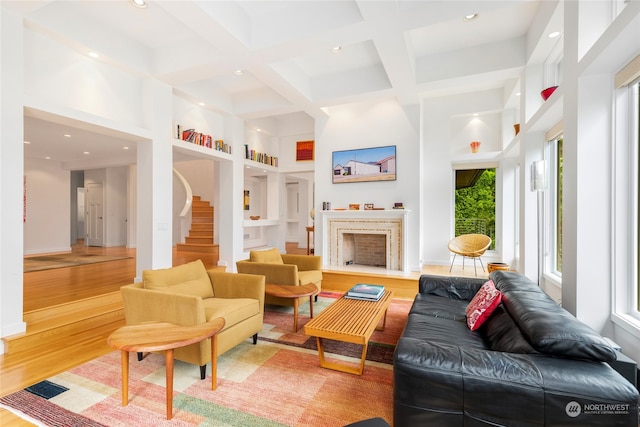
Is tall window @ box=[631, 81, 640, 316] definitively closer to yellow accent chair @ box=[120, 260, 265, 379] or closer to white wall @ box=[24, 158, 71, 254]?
yellow accent chair @ box=[120, 260, 265, 379]

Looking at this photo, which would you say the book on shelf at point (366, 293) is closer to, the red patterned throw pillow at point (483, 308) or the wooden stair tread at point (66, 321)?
the red patterned throw pillow at point (483, 308)

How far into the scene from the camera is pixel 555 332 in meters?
1.50

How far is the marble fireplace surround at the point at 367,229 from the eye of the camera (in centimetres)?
540

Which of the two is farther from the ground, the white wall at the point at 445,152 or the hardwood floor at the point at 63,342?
the white wall at the point at 445,152

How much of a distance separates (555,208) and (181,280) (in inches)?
177

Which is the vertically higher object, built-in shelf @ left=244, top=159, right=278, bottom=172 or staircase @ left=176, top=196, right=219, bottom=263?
built-in shelf @ left=244, top=159, right=278, bottom=172

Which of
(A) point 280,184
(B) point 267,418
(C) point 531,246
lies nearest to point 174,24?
(B) point 267,418

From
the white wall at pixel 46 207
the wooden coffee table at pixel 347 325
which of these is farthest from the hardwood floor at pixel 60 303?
the white wall at pixel 46 207

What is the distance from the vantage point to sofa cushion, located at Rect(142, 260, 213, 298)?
2.64 m

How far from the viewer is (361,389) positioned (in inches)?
83.3

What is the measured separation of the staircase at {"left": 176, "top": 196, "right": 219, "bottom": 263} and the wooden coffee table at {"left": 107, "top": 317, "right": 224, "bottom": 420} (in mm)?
6261

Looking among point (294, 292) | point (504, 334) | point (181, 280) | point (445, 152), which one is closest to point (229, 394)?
point (181, 280)

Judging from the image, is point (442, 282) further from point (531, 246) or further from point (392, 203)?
point (392, 203)

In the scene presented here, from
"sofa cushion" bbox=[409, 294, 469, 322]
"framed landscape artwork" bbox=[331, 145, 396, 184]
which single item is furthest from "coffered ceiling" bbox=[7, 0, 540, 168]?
"sofa cushion" bbox=[409, 294, 469, 322]
